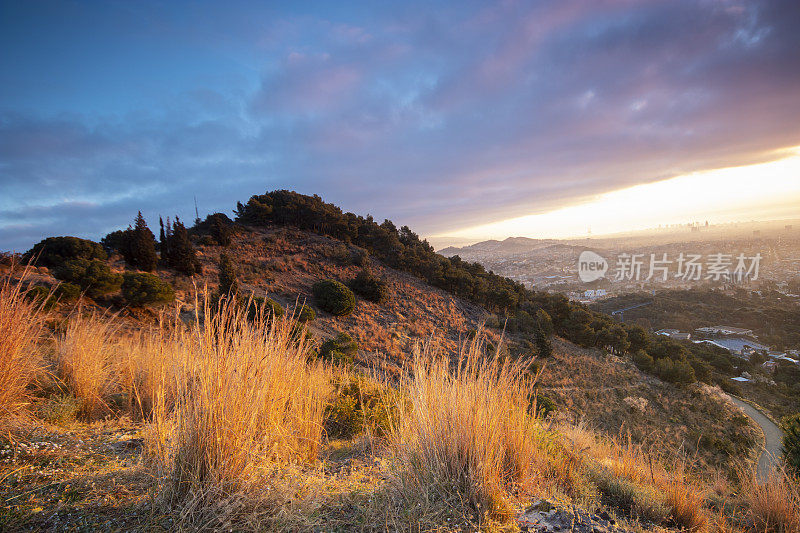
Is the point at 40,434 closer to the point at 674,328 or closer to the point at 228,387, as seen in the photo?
the point at 228,387

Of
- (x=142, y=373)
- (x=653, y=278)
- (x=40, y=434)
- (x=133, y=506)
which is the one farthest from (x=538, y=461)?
(x=653, y=278)

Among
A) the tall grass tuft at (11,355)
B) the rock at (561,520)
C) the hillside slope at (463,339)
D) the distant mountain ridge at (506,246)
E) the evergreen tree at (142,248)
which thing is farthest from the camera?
the distant mountain ridge at (506,246)

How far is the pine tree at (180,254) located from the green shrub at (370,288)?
10464mm

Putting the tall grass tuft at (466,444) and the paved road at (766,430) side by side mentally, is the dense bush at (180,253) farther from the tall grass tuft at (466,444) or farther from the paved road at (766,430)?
the paved road at (766,430)

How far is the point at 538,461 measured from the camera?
2.87 m

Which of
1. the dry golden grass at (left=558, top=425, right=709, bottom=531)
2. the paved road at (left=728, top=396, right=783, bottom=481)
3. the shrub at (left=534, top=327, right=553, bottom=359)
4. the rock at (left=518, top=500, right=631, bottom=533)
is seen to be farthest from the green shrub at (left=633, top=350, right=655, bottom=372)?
the rock at (left=518, top=500, right=631, bottom=533)

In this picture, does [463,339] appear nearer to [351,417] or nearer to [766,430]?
[351,417]

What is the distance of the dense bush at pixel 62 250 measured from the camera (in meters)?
14.3

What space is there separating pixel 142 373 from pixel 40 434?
1.42 meters

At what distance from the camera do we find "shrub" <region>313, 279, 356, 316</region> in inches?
718

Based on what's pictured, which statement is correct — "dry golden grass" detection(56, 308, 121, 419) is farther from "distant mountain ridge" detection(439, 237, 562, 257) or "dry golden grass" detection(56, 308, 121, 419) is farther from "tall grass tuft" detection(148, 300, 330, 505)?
"distant mountain ridge" detection(439, 237, 562, 257)

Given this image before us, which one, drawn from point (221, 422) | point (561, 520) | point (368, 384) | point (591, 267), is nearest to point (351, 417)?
point (368, 384)

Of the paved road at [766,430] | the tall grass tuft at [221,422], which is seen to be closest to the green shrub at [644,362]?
the paved road at [766,430]

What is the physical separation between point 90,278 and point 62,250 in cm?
612
